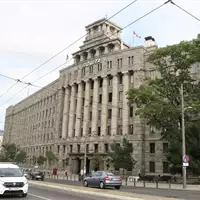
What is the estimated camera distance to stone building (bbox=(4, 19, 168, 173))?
5750 centimetres

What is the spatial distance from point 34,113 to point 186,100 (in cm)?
6914

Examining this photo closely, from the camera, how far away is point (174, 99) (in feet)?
135

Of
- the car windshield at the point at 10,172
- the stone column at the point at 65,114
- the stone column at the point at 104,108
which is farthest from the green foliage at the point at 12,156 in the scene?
the car windshield at the point at 10,172

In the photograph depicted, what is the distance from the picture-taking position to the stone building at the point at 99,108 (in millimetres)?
57500

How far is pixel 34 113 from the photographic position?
332ft

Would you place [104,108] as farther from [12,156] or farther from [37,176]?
[12,156]

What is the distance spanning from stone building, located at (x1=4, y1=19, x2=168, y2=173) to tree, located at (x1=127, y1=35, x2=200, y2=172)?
9125mm

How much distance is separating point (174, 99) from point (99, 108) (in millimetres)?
27532

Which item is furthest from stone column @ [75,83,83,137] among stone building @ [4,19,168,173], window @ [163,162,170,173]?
window @ [163,162,170,173]

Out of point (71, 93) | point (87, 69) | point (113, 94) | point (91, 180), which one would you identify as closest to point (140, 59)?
point (113, 94)

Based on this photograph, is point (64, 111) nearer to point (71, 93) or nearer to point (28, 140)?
point (71, 93)

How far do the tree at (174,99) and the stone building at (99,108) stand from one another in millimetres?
9125

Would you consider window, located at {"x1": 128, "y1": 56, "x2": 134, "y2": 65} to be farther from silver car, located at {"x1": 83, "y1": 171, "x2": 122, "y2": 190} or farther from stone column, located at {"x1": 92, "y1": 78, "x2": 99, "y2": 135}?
silver car, located at {"x1": 83, "y1": 171, "x2": 122, "y2": 190}

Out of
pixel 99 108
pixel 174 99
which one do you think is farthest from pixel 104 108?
pixel 174 99
